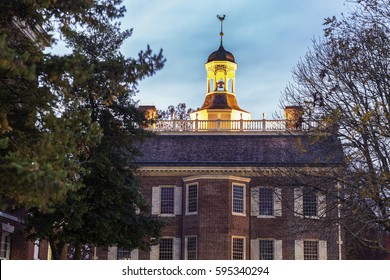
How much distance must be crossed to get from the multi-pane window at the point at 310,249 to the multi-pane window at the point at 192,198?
719 cm

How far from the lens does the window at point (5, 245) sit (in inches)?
1152

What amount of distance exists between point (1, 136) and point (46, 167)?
3.65 meters

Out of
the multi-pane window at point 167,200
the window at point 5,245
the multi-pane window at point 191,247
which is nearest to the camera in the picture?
the window at point 5,245

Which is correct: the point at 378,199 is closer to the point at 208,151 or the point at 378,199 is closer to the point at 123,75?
the point at 123,75

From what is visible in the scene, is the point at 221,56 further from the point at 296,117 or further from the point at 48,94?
the point at 48,94

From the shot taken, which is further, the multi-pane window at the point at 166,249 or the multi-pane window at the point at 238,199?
the multi-pane window at the point at 238,199

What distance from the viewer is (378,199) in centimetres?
2108

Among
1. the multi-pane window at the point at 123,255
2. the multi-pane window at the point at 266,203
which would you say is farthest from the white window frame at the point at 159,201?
the multi-pane window at the point at 266,203

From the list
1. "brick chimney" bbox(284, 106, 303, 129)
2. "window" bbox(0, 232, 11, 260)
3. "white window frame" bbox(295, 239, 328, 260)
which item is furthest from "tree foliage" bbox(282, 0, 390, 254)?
"white window frame" bbox(295, 239, 328, 260)

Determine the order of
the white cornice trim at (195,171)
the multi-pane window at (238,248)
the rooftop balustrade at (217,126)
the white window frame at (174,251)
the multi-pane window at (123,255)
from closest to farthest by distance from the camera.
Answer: the multi-pane window at (238,248)
the white window frame at (174,251)
the multi-pane window at (123,255)
the white cornice trim at (195,171)
the rooftop balustrade at (217,126)

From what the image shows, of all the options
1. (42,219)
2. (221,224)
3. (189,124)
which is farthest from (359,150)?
(189,124)

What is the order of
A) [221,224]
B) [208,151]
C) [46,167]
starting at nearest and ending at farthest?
1. [46,167]
2. [221,224]
3. [208,151]

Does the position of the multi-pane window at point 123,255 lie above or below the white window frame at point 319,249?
below

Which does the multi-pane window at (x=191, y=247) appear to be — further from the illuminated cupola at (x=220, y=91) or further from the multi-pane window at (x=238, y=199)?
the illuminated cupola at (x=220, y=91)
